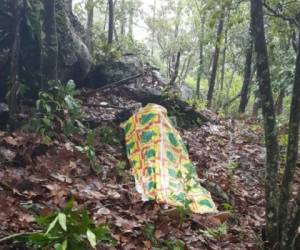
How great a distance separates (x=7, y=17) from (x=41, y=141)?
355cm

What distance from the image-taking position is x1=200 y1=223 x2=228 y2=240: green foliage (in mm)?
5941

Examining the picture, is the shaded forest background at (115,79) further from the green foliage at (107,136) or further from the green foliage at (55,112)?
the green foliage at (107,136)

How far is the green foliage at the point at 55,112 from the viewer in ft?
25.3

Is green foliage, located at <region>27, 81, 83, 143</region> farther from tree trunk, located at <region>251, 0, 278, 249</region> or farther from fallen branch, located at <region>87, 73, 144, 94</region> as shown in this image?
tree trunk, located at <region>251, 0, 278, 249</region>

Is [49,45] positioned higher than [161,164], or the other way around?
[49,45]

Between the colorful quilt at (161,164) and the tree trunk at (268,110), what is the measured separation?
44.1 inches

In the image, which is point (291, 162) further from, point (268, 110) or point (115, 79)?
point (115, 79)

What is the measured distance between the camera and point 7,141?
690cm

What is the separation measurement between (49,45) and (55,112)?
1319 mm

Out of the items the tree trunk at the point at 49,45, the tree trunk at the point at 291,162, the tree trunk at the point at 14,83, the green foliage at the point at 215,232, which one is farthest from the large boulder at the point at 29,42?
the tree trunk at the point at 291,162

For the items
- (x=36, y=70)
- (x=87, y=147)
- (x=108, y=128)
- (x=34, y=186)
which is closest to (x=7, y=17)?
(x=36, y=70)

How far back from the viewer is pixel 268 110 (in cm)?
567

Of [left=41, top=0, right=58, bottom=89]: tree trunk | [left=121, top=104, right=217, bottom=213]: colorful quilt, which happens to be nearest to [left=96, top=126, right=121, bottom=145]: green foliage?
[left=121, top=104, right=217, bottom=213]: colorful quilt

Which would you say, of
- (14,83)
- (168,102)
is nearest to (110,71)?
(168,102)
